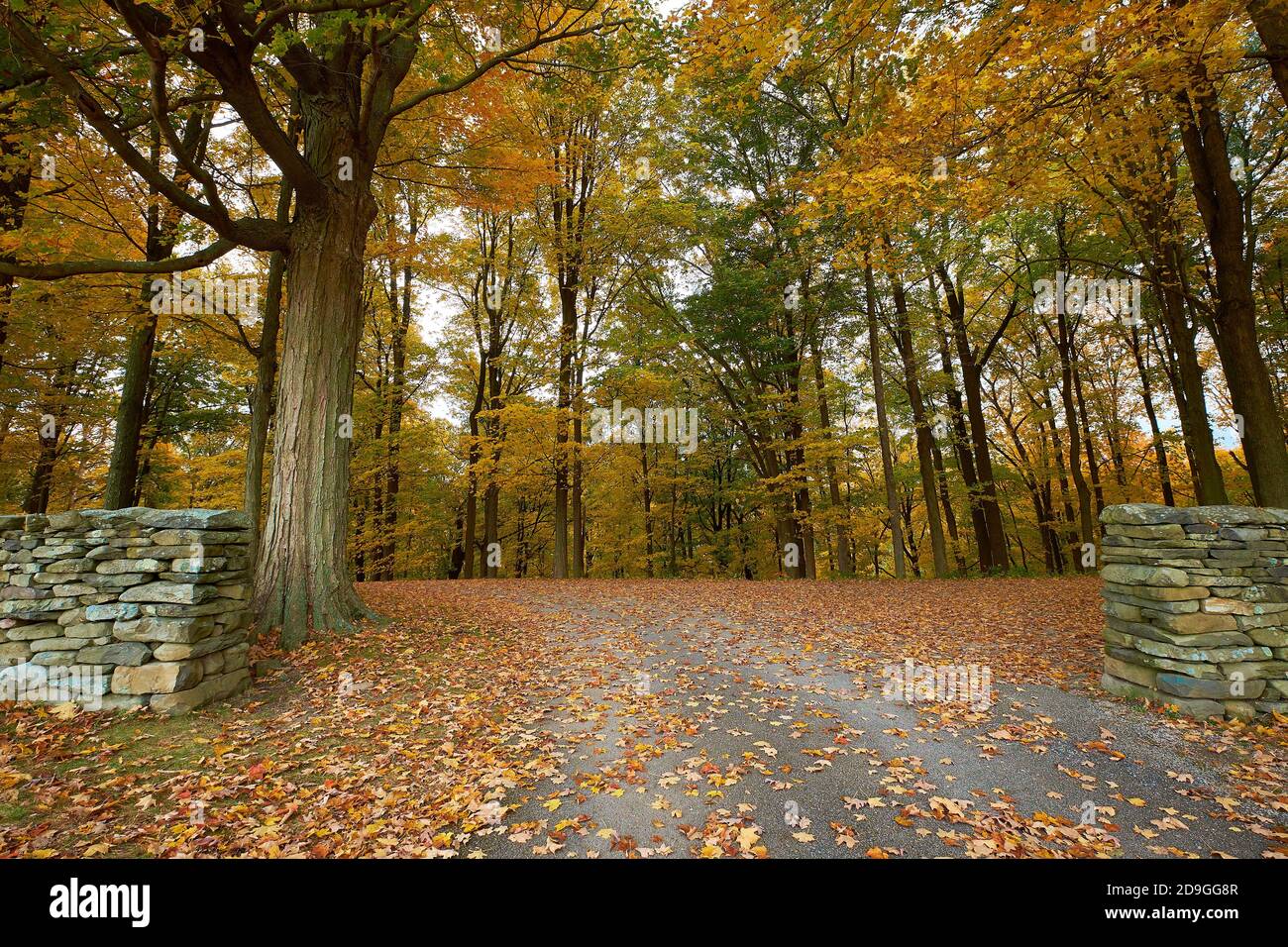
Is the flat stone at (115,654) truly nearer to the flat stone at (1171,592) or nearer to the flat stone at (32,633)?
the flat stone at (32,633)

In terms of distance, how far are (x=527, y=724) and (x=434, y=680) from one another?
1537mm

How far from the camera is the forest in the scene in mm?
6305

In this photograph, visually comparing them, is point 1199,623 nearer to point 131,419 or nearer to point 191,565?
point 191,565

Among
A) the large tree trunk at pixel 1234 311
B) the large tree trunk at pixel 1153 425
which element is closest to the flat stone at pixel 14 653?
the large tree trunk at pixel 1234 311

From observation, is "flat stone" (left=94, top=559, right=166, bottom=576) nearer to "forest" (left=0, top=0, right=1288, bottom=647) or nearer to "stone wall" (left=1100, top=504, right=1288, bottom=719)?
"forest" (left=0, top=0, right=1288, bottom=647)

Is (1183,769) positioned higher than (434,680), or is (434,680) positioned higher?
(434,680)

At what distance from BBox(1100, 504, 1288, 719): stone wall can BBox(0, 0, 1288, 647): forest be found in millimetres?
4282

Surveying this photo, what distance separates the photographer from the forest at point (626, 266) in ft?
20.7

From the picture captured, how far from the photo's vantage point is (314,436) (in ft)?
21.5

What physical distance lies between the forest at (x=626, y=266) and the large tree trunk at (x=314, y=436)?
44mm

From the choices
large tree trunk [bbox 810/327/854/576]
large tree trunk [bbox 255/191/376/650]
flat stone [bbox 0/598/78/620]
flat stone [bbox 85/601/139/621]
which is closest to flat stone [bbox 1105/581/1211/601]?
large tree trunk [bbox 255/191/376/650]

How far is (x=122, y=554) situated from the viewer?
15.0ft

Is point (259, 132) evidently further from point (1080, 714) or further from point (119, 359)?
point (119, 359)
